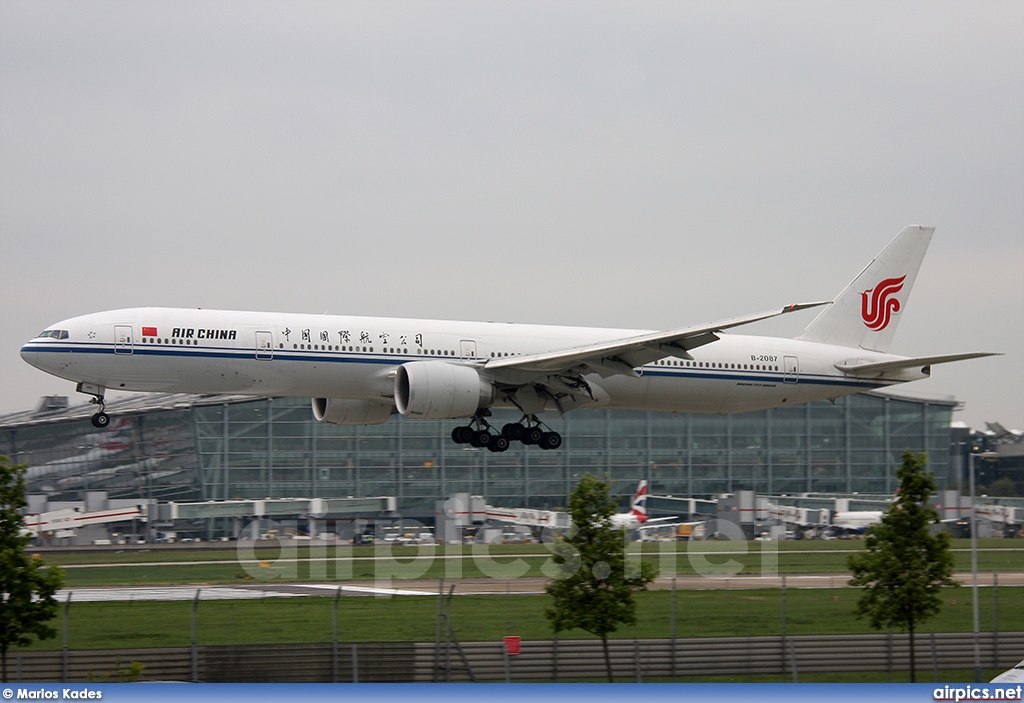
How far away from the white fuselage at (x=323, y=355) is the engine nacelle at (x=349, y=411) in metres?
3.81

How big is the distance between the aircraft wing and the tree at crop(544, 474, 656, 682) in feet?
32.1

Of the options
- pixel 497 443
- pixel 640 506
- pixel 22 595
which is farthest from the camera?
pixel 640 506

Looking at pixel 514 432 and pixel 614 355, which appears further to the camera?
pixel 514 432

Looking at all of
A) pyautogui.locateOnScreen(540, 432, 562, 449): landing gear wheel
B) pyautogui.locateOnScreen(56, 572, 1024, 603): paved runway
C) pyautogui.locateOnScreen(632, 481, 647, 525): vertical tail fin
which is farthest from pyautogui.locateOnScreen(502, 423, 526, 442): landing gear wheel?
pyautogui.locateOnScreen(632, 481, 647, 525): vertical tail fin

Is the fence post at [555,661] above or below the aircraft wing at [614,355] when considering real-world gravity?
below

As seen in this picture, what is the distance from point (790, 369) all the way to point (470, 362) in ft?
45.0

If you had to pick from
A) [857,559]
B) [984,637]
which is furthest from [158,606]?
[984,637]

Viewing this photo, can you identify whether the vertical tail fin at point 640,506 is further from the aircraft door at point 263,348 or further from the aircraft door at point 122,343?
the aircraft door at point 122,343

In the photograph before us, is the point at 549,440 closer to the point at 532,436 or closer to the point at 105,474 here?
the point at 532,436

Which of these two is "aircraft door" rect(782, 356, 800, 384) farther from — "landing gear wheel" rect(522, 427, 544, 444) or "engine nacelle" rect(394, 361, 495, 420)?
"engine nacelle" rect(394, 361, 495, 420)

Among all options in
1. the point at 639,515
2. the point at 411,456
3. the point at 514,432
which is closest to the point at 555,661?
the point at 514,432

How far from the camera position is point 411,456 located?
77.8 metres

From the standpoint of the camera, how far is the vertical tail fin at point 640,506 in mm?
69562

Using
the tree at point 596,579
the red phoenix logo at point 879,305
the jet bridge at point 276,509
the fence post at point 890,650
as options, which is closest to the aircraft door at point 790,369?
the red phoenix logo at point 879,305
